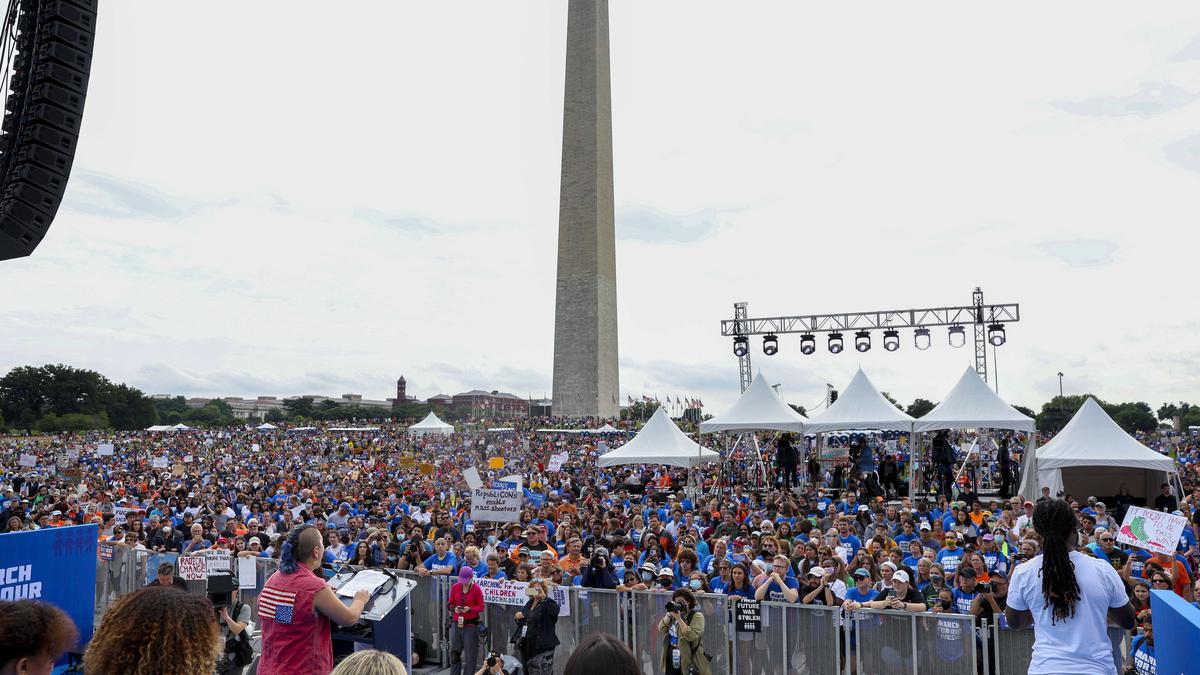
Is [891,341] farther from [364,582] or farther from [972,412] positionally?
[364,582]

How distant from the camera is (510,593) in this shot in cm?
955

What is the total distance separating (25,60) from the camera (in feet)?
27.9

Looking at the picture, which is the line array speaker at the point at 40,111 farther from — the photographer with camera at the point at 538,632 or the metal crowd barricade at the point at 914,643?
the metal crowd barricade at the point at 914,643

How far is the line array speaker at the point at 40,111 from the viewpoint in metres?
8.27

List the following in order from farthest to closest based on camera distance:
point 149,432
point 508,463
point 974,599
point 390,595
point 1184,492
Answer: point 149,432 < point 508,463 < point 1184,492 < point 974,599 < point 390,595

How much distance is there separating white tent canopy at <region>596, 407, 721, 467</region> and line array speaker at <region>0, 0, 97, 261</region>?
15.9 m

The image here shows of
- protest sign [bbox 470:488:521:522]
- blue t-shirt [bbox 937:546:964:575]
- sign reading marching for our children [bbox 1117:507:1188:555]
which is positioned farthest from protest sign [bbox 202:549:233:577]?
sign reading marching for our children [bbox 1117:507:1188:555]

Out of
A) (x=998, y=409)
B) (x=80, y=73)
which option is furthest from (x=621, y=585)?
(x=998, y=409)

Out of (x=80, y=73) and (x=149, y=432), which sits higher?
(x=80, y=73)

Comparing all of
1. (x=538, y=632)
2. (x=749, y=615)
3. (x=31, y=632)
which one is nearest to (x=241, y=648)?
(x=538, y=632)

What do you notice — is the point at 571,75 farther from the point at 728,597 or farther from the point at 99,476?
the point at 728,597

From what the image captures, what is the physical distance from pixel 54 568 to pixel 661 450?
17.0 metres

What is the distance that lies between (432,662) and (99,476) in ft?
78.7

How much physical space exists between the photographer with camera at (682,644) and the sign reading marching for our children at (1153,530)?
5.06 m
